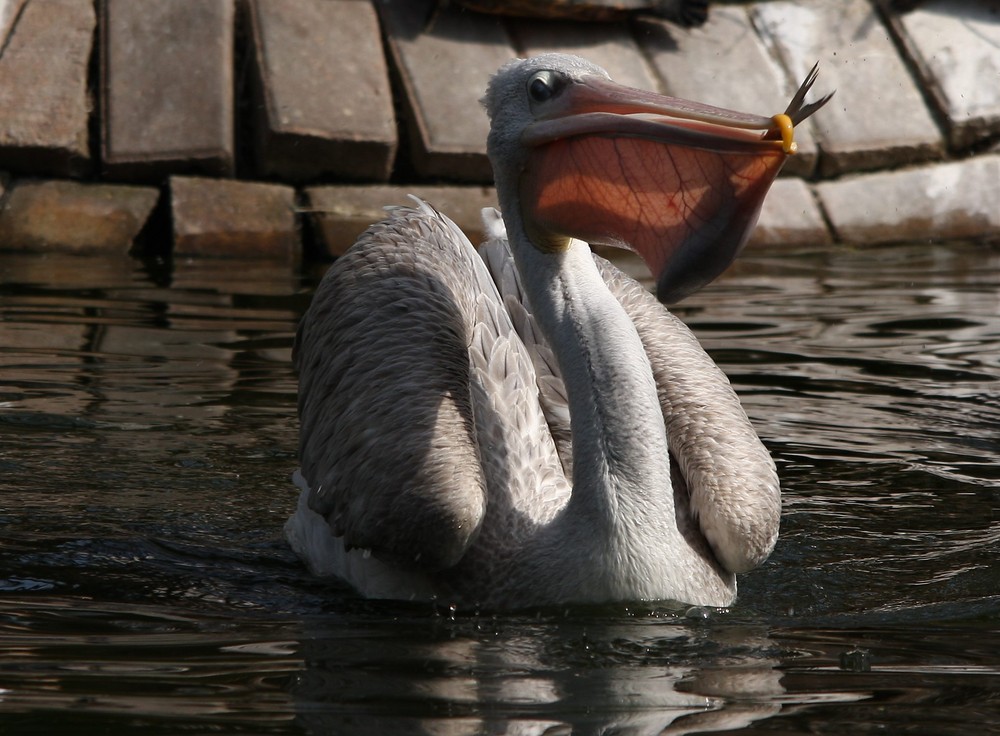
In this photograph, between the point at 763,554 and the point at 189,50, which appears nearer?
the point at 763,554

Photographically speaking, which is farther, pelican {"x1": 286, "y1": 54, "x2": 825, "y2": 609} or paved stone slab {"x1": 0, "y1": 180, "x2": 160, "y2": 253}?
paved stone slab {"x1": 0, "y1": 180, "x2": 160, "y2": 253}

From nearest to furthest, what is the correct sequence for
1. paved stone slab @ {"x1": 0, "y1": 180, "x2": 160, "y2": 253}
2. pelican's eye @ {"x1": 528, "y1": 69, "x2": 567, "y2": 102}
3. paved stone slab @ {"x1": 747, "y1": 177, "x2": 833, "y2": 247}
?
pelican's eye @ {"x1": 528, "y1": 69, "x2": 567, "y2": 102}
paved stone slab @ {"x1": 0, "y1": 180, "x2": 160, "y2": 253}
paved stone slab @ {"x1": 747, "y1": 177, "x2": 833, "y2": 247}

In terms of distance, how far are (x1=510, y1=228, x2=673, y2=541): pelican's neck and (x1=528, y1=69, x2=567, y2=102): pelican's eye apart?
1.31 feet

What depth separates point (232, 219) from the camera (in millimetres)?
8648

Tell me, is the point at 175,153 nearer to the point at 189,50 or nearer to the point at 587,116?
the point at 189,50

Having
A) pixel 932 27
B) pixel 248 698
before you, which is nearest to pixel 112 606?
pixel 248 698

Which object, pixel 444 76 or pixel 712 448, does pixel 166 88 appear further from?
pixel 712 448

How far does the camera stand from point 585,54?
9.80 metres

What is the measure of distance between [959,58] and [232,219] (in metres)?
4.94

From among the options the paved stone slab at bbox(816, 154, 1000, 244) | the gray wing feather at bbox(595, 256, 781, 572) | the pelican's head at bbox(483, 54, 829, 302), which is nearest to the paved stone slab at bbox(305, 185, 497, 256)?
the paved stone slab at bbox(816, 154, 1000, 244)

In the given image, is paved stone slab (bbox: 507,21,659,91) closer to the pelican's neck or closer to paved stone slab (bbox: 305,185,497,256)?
paved stone slab (bbox: 305,185,497,256)

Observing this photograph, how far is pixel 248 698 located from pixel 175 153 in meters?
6.29

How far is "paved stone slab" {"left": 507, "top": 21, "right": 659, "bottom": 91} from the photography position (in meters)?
9.77

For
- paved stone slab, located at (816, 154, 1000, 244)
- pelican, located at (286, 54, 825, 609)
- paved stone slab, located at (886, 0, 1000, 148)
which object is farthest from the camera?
paved stone slab, located at (886, 0, 1000, 148)
